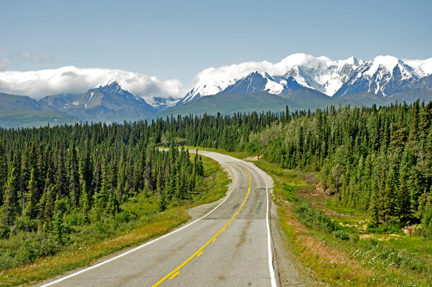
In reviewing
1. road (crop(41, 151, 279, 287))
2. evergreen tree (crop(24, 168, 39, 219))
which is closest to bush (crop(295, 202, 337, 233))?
road (crop(41, 151, 279, 287))

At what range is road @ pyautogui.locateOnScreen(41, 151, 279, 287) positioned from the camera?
1384 centimetres

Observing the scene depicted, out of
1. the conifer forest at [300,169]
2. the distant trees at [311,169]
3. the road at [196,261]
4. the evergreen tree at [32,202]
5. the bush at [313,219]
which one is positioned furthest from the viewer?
the evergreen tree at [32,202]

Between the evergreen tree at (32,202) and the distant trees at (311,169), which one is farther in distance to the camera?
the evergreen tree at (32,202)

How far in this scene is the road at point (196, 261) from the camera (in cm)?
1384

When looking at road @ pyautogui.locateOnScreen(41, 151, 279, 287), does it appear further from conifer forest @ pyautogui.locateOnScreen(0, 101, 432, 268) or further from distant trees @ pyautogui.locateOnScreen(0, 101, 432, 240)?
distant trees @ pyautogui.locateOnScreen(0, 101, 432, 240)

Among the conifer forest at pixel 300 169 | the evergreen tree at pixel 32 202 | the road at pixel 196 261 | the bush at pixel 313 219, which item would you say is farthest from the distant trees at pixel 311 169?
the road at pixel 196 261

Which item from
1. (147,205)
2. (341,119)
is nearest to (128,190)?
(147,205)

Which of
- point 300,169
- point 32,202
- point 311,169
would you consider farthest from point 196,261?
point 300,169

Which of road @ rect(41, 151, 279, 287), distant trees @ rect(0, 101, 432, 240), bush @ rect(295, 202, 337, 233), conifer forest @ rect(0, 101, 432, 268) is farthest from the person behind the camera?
distant trees @ rect(0, 101, 432, 240)

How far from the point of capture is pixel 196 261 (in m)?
17.2

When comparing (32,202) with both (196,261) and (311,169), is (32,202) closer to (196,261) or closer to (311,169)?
(196,261)

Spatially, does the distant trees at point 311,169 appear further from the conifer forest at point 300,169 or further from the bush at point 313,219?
the bush at point 313,219

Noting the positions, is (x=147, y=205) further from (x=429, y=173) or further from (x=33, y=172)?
(x=429, y=173)

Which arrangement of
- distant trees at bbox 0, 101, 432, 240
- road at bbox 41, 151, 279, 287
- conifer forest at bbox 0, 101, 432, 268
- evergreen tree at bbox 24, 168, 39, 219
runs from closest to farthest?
road at bbox 41, 151, 279, 287 → conifer forest at bbox 0, 101, 432, 268 → distant trees at bbox 0, 101, 432, 240 → evergreen tree at bbox 24, 168, 39, 219
